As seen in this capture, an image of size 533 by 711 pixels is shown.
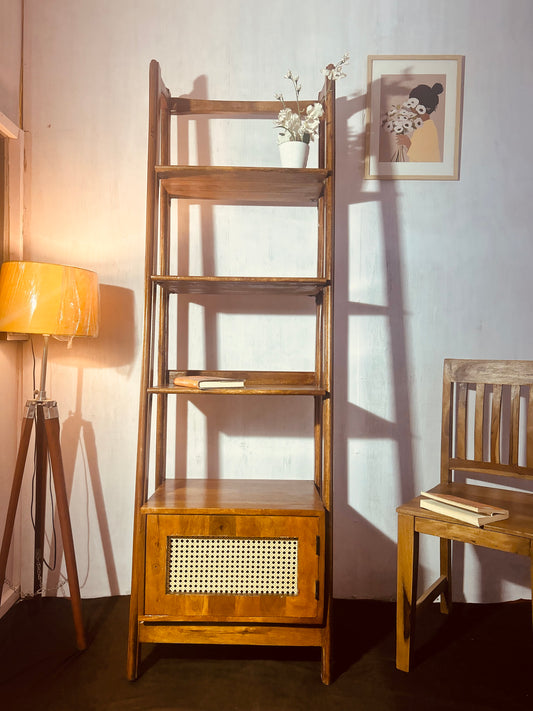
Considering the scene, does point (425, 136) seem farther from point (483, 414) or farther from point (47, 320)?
point (47, 320)

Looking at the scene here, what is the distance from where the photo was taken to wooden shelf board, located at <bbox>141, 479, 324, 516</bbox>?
1.80 m

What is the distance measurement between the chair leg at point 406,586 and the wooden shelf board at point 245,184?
1.33 metres

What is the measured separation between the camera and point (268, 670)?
1.86 m

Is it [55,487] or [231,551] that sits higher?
[55,487]

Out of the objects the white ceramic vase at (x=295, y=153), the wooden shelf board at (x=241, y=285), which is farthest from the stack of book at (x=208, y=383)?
the white ceramic vase at (x=295, y=153)

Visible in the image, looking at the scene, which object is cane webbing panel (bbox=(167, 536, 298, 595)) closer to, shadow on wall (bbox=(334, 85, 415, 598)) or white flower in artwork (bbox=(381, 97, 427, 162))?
shadow on wall (bbox=(334, 85, 415, 598))

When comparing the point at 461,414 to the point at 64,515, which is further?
the point at 461,414

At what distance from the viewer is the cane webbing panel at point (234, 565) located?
1811 mm

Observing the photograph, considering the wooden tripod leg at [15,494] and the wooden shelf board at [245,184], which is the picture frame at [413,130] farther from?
the wooden tripod leg at [15,494]

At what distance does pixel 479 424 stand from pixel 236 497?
1048mm

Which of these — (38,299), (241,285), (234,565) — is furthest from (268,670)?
(38,299)

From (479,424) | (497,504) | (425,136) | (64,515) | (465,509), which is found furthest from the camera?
(425,136)

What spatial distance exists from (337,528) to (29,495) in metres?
1.44

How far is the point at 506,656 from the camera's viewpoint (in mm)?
1942
